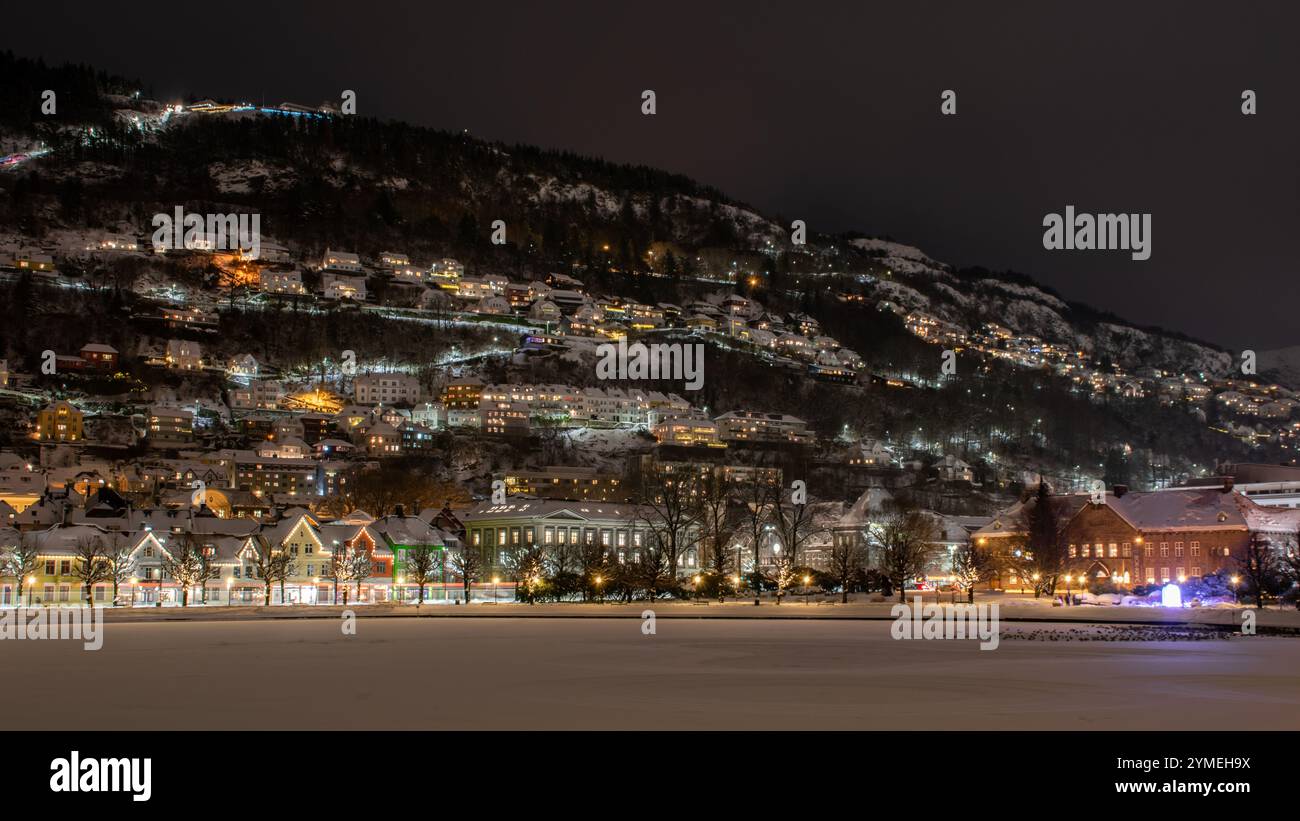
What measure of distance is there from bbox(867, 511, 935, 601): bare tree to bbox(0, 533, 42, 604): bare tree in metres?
56.3

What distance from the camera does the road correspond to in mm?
20016

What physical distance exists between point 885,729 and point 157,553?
78.0 m

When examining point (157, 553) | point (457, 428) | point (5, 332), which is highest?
point (5, 332)

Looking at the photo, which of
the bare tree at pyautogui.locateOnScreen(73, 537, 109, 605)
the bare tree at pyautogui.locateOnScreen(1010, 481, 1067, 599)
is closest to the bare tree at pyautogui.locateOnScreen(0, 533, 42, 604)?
the bare tree at pyautogui.locateOnScreen(73, 537, 109, 605)

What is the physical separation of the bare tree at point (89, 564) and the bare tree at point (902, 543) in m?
50.4

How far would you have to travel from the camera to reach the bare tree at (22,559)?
76.4 meters

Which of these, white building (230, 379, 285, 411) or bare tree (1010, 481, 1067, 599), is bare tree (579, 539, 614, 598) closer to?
bare tree (1010, 481, 1067, 599)

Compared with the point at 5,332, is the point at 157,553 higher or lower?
lower
